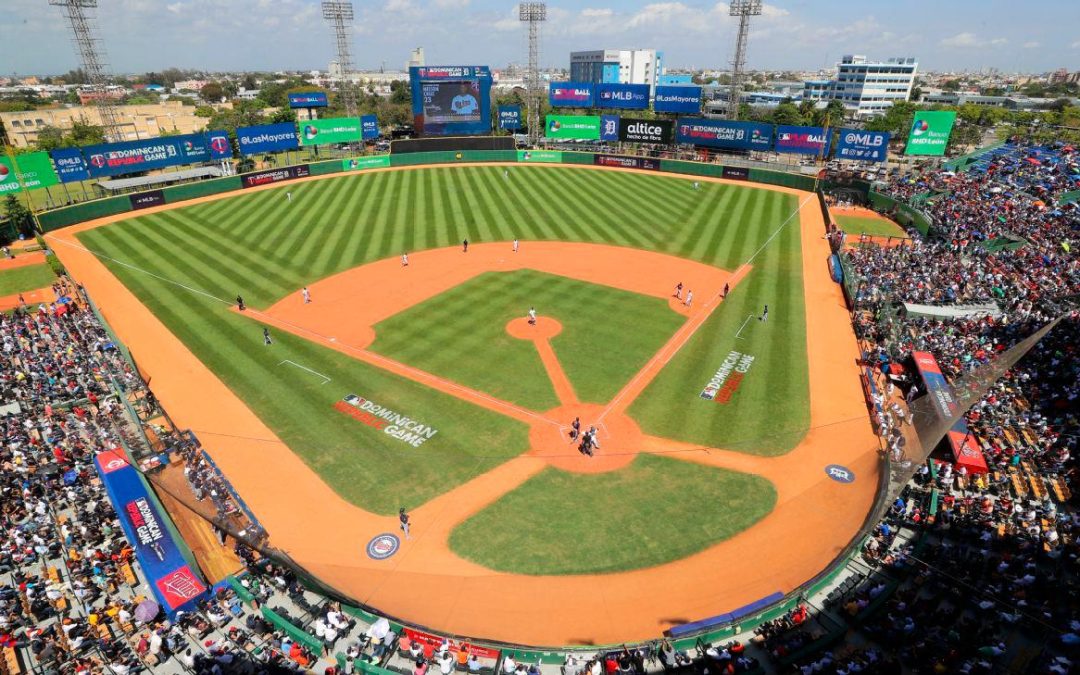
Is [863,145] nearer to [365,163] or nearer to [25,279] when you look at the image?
[365,163]

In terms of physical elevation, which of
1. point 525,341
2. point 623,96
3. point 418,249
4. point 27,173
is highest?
point 623,96

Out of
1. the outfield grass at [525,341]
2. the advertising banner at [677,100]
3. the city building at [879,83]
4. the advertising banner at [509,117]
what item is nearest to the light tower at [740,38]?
the advertising banner at [677,100]

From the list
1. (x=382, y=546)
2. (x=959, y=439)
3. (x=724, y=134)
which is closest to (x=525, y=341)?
(x=382, y=546)

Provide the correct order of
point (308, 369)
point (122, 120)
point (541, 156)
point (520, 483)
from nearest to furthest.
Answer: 1. point (520, 483)
2. point (308, 369)
3. point (541, 156)
4. point (122, 120)

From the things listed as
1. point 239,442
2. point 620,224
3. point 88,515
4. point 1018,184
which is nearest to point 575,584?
point 239,442

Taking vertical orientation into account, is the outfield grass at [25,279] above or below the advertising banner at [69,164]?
below

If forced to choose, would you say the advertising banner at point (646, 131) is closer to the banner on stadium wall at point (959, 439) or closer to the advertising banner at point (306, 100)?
the advertising banner at point (306, 100)
